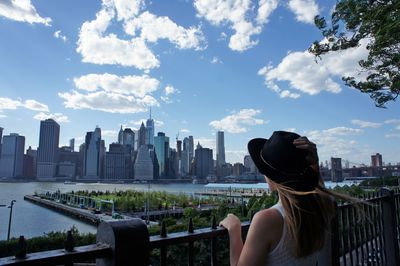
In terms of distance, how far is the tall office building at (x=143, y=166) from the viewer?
16088 centimetres

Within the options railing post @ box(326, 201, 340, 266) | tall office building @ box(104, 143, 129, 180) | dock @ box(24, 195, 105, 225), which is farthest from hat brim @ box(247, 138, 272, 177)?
tall office building @ box(104, 143, 129, 180)

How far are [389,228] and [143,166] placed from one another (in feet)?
522

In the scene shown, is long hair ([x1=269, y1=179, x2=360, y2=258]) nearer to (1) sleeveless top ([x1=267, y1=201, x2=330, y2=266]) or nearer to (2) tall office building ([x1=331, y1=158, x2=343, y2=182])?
(1) sleeveless top ([x1=267, y1=201, x2=330, y2=266])

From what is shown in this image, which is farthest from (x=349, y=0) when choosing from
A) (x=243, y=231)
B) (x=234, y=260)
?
(x=234, y=260)

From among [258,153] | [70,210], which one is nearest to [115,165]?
[70,210]

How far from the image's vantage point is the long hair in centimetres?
170

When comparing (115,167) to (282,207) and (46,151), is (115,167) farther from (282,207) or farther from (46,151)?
(282,207)

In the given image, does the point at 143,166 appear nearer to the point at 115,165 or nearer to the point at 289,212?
the point at 115,165

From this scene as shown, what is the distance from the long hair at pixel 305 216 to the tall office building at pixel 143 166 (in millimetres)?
161654

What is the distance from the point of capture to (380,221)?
4969 millimetres

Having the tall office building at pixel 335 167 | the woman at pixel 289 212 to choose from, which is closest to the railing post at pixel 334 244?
the woman at pixel 289 212

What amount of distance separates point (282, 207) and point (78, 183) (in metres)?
186

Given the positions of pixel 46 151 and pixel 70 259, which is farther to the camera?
pixel 46 151

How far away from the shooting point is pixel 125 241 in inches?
63.0
